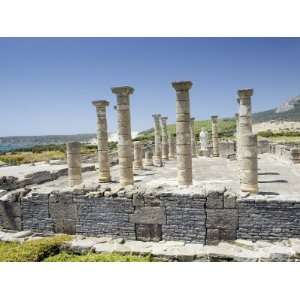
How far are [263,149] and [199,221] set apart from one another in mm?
23397

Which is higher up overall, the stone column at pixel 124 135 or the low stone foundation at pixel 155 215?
the stone column at pixel 124 135

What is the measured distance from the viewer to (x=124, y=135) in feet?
46.7

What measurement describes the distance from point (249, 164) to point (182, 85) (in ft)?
11.9

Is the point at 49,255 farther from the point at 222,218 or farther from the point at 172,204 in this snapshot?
the point at 222,218

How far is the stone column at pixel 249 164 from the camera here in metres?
11.6

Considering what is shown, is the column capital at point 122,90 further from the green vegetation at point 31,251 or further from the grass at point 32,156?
the grass at point 32,156

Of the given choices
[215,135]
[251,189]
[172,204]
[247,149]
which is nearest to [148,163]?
[215,135]

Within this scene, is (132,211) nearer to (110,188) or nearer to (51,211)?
(110,188)

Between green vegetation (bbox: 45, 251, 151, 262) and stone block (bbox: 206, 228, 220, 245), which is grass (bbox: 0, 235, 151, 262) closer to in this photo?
green vegetation (bbox: 45, 251, 151, 262)

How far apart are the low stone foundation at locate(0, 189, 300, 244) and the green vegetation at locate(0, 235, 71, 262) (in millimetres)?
1713

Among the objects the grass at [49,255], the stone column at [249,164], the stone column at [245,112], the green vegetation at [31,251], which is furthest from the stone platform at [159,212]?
the stone column at [245,112]

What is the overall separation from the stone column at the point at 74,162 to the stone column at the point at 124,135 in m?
1.98

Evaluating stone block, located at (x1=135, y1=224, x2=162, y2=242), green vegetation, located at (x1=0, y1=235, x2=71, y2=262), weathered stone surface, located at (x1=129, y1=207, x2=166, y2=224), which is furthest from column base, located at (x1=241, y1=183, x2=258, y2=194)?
green vegetation, located at (x1=0, y1=235, x2=71, y2=262)
